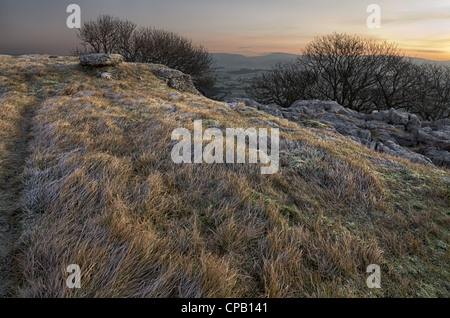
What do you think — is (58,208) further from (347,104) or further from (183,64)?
(183,64)

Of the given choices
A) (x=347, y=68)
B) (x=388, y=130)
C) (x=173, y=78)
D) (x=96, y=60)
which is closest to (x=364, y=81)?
(x=347, y=68)

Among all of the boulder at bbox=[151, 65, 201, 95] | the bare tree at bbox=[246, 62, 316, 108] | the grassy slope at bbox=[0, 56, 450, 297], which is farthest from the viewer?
the bare tree at bbox=[246, 62, 316, 108]

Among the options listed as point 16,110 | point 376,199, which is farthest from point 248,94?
point 376,199

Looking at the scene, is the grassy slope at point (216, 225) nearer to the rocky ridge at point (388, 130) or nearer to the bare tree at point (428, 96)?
the rocky ridge at point (388, 130)

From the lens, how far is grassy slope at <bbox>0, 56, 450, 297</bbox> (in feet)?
6.66

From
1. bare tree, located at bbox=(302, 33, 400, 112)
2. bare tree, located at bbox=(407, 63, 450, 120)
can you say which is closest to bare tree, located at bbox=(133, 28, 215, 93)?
bare tree, located at bbox=(302, 33, 400, 112)

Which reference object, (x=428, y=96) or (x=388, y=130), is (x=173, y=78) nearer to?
(x=388, y=130)

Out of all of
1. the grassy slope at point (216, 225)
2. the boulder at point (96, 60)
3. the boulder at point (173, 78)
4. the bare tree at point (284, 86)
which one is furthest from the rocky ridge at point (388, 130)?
the bare tree at point (284, 86)

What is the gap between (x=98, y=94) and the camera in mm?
12391

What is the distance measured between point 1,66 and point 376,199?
78.7 ft

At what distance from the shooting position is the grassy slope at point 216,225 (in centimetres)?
203

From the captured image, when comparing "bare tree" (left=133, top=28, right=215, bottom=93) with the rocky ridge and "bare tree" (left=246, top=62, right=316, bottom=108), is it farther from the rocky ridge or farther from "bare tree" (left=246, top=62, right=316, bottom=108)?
the rocky ridge
